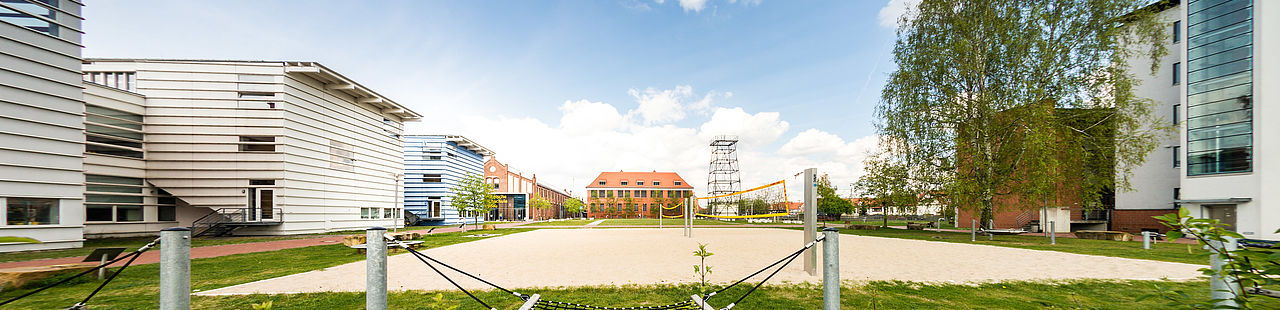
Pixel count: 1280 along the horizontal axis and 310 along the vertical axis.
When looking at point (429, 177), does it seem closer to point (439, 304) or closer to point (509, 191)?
point (509, 191)

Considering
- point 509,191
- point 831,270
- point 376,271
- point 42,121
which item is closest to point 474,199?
point 42,121

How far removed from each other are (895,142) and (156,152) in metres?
35.6

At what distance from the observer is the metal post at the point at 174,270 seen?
295cm

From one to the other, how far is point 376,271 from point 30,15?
69.3ft

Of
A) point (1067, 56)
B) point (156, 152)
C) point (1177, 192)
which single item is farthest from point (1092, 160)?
point (156, 152)

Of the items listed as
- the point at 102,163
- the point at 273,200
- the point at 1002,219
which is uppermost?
the point at 102,163

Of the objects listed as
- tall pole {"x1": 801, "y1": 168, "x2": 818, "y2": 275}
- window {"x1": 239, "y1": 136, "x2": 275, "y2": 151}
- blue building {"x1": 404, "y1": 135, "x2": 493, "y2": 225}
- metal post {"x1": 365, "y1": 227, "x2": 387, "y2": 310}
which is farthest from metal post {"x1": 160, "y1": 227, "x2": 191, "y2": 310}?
blue building {"x1": 404, "y1": 135, "x2": 493, "y2": 225}

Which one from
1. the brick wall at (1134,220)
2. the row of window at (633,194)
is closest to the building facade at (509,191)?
the row of window at (633,194)

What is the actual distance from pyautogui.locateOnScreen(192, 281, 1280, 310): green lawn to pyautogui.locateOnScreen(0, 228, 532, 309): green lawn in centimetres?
47

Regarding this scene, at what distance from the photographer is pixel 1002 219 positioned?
32.3 metres

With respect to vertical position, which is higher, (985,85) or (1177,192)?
(985,85)

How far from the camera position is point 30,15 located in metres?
14.1

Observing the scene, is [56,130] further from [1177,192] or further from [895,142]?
[1177,192]

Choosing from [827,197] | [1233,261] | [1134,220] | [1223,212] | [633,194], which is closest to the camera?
[1233,261]
